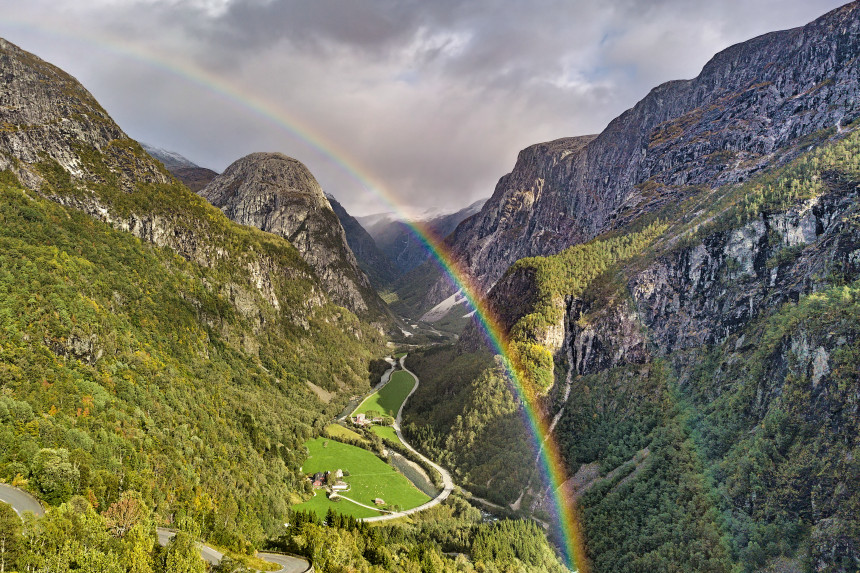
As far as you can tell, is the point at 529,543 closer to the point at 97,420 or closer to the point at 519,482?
the point at 519,482

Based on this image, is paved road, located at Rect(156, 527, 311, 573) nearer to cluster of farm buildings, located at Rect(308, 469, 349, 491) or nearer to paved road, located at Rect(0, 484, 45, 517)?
paved road, located at Rect(0, 484, 45, 517)

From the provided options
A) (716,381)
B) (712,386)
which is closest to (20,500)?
(712,386)

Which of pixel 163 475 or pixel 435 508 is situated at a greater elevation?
pixel 163 475

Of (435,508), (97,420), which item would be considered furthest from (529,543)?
(97,420)

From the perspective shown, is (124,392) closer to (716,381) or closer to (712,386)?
(712,386)

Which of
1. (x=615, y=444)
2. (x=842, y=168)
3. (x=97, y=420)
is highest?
(x=842, y=168)

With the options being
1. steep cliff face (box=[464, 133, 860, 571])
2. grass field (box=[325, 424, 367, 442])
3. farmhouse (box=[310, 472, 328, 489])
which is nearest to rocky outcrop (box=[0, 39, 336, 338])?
grass field (box=[325, 424, 367, 442])
